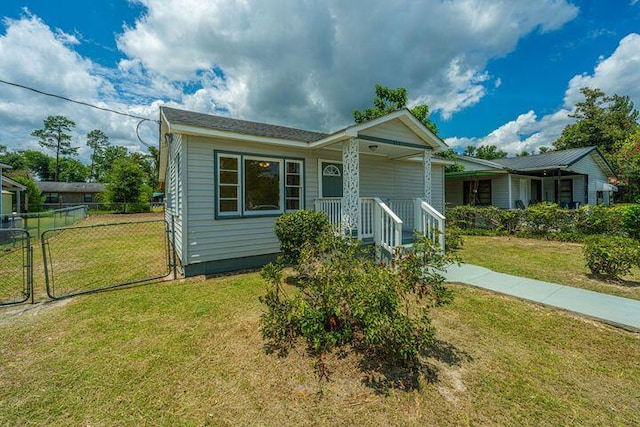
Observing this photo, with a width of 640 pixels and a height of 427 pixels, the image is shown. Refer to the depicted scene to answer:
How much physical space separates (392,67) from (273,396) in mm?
13577

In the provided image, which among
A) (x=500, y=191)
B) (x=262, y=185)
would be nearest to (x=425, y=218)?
(x=262, y=185)

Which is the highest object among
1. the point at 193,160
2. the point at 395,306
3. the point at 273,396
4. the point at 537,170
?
the point at 537,170

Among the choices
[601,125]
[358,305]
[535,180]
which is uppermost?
[601,125]

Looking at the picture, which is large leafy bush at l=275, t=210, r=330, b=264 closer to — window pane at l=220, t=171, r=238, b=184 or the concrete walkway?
window pane at l=220, t=171, r=238, b=184

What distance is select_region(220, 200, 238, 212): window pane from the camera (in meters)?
6.33

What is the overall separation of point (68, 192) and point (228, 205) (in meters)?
56.5

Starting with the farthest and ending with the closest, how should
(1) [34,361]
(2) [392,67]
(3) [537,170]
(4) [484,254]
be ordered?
1. (3) [537,170]
2. (2) [392,67]
3. (4) [484,254]
4. (1) [34,361]

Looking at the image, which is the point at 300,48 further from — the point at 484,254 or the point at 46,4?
the point at 484,254

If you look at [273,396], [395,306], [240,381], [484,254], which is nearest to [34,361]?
[240,381]

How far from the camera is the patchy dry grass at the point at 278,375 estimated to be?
2064 millimetres

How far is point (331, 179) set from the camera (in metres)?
8.13

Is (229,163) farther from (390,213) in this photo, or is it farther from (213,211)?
(390,213)

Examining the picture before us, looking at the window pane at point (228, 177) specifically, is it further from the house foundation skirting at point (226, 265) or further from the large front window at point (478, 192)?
the large front window at point (478, 192)

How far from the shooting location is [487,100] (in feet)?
55.1
